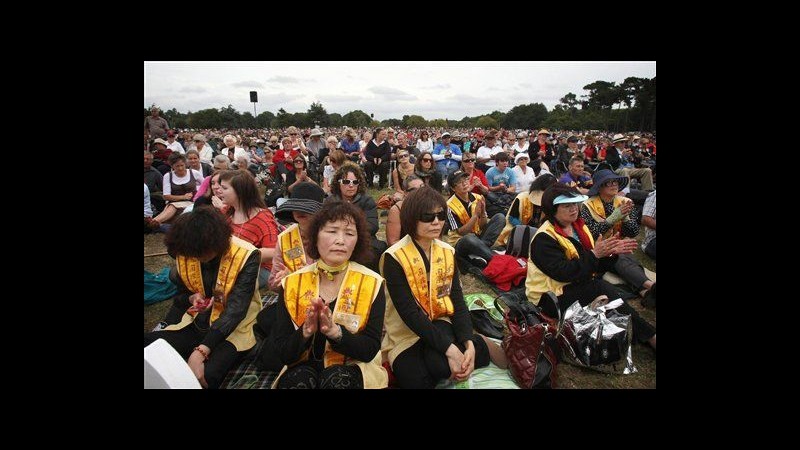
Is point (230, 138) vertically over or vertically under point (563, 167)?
over

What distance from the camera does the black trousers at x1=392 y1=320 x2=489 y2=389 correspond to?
115 inches

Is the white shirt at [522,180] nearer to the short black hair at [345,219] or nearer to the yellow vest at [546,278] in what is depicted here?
the yellow vest at [546,278]

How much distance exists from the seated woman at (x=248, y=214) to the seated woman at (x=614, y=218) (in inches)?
162

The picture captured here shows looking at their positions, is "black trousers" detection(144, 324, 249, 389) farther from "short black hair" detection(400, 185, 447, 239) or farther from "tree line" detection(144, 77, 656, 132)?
"tree line" detection(144, 77, 656, 132)

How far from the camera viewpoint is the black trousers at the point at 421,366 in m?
2.93

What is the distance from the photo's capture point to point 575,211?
3863mm

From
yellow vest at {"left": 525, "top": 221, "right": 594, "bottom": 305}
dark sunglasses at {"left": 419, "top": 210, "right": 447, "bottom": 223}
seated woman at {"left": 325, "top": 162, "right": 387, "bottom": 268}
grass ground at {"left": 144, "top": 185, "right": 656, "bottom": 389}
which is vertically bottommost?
grass ground at {"left": 144, "top": 185, "right": 656, "bottom": 389}

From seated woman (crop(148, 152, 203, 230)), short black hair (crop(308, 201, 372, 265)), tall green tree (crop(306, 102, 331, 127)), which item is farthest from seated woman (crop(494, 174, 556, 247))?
tall green tree (crop(306, 102, 331, 127))

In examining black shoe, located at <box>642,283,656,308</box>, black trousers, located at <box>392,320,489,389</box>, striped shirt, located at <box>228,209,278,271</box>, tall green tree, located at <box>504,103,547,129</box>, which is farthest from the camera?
tall green tree, located at <box>504,103,547,129</box>

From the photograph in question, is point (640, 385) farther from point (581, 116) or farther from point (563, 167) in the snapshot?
point (581, 116)

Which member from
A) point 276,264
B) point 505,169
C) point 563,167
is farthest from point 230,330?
point 563,167

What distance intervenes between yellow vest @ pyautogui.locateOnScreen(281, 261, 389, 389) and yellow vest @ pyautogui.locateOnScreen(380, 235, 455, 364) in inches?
13.2

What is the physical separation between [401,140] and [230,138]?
572 cm

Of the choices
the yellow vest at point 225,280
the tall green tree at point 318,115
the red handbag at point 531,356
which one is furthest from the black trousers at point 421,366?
the tall green tree at point 318,115
